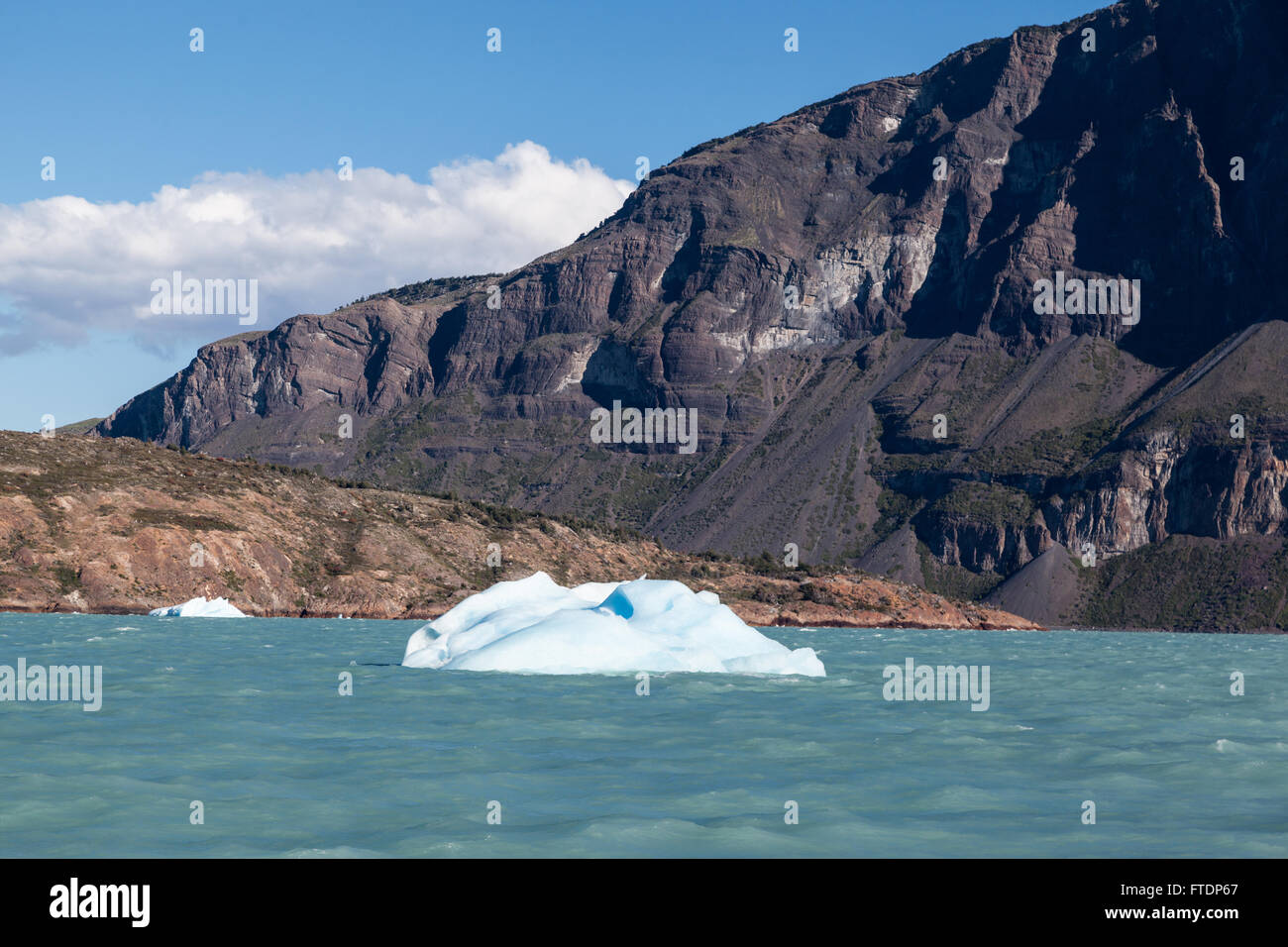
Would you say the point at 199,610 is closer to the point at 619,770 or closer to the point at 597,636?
→ the point at 597,636

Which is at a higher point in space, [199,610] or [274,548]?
[274,548]

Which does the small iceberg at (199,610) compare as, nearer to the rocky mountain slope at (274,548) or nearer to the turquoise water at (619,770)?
the rocky mountain slope at (274,548)

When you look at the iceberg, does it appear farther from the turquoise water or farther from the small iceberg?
the small iceberg

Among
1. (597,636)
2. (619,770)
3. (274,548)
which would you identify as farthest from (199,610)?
(619,770)

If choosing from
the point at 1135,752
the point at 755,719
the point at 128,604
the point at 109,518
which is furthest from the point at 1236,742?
the point at 109,518

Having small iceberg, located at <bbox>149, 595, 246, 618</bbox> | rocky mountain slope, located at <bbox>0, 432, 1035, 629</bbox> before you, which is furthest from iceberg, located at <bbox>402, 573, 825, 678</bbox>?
rocky mountain slope, located at <bbox>0, 432, 1035, 629</bbox>

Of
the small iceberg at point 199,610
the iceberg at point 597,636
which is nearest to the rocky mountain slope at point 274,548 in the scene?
the small iceberg at point 199,610
